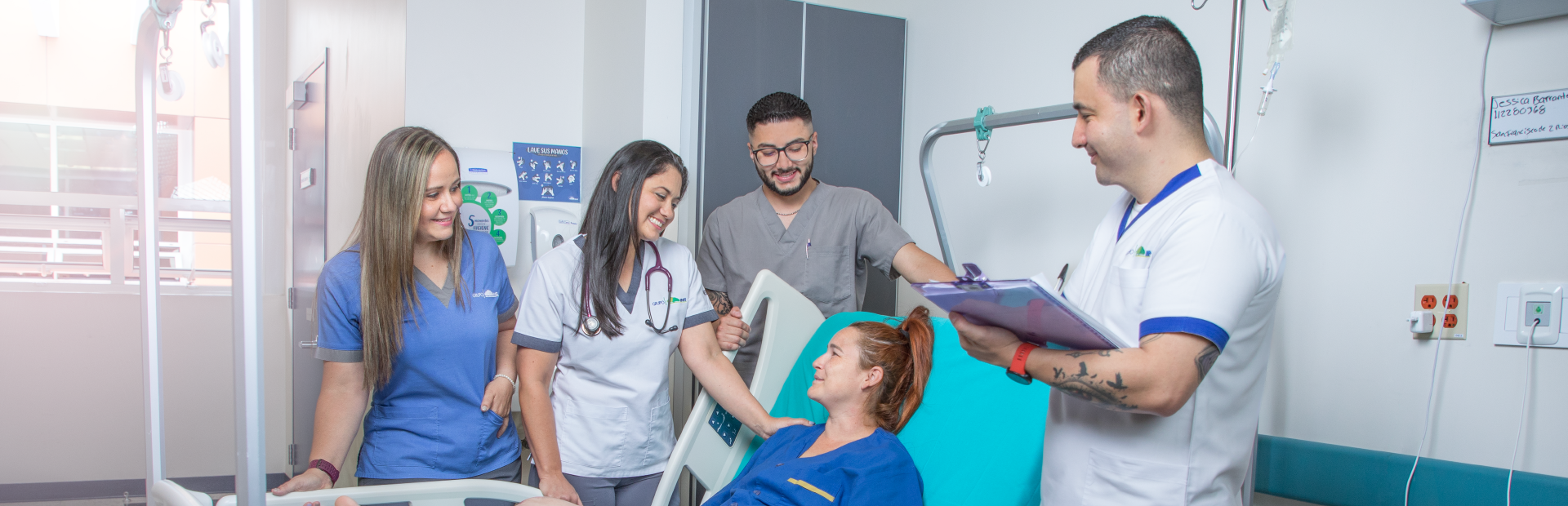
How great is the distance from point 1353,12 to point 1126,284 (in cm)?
119

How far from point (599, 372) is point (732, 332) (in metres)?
0.34

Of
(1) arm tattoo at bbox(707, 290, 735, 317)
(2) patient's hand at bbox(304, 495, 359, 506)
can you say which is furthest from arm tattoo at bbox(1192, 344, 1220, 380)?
(1) arm tattoo at bbox(707, 290, 735, 317)

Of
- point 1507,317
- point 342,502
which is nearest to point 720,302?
point 342,502

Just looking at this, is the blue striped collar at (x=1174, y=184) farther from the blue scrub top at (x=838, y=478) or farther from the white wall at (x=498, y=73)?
the white wall at (x=498, y=73)

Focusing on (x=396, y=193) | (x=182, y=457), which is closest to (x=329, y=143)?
(x=182, y=457)

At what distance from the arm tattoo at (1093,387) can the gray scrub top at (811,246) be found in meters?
1.28

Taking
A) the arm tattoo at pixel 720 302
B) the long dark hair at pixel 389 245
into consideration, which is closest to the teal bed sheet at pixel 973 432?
the arm tattoo at pixel 720 302

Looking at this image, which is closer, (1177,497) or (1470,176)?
(1177,497)

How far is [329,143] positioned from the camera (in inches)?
124

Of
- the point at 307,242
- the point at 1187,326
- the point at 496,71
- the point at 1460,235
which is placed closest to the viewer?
the point at 1187,326

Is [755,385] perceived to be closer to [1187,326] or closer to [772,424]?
[772,424]

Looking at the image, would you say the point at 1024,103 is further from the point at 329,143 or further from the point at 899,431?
the point at 329,143

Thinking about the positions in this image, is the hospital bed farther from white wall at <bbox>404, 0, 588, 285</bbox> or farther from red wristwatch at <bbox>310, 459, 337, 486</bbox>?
white wall at <bbox>404, 0, 588, 285</bbox>

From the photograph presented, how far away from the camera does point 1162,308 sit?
937 mm
